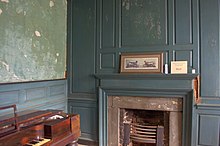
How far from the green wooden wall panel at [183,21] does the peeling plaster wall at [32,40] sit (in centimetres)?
197

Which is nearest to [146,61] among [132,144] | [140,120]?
[140,120]

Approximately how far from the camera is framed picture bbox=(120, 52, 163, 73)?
10.5 feet

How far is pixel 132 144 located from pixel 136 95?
2.99 feet

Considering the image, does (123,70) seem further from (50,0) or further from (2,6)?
(2,6)

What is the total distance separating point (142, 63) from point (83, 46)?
44.9 inches

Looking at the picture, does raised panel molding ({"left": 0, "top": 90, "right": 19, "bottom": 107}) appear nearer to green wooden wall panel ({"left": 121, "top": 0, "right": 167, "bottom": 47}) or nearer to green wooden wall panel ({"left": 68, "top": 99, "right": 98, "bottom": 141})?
green wooden wall panel ({"left": 68, "top": 99, "right": 98, "bottom": 141})

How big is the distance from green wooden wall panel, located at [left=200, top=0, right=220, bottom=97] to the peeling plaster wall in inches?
91.7

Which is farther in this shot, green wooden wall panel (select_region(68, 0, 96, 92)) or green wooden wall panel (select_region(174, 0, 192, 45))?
green wooden wall panel (select_region(68, 0, 96, 92))

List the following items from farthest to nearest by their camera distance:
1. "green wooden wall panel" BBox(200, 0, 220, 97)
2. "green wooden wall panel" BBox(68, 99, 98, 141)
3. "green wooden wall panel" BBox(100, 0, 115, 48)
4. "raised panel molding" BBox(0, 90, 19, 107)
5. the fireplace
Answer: "green wooden wall panel" BBox(68, 99, 98, 141), "green wooden wall panel" BBox(100, 0, 115, 48), the fireplace, "green wooden wall panel" BBox(200, 0, 220, 97), "raised panel molding" BBox(0, 90, 19, 107)

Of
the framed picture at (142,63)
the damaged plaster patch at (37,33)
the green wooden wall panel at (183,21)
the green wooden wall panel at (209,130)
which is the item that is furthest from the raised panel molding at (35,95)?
the green wooden wall panel at (209,130)

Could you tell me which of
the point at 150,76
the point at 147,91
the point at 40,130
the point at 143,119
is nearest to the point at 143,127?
the point at 143,119

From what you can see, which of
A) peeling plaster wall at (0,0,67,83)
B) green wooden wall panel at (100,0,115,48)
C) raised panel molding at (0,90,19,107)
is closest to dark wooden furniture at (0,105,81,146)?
raised panel molding at (0,90,19,107)

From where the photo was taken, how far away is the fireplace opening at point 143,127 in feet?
10.7

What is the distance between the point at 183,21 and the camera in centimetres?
309
